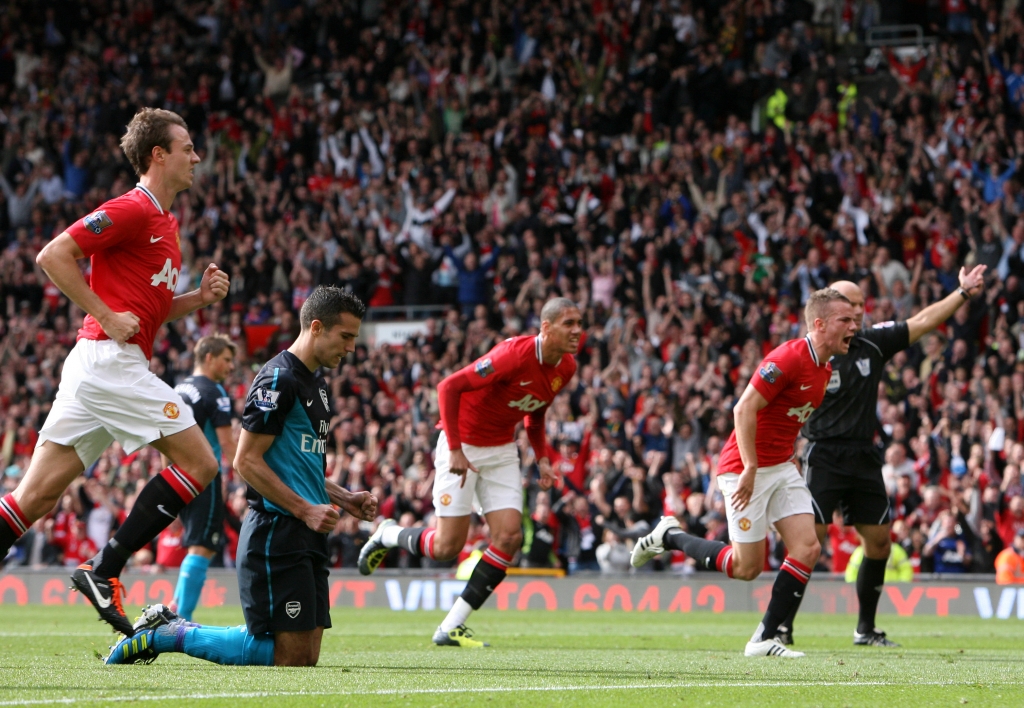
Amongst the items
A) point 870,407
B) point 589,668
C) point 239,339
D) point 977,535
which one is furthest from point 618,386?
point 589,668

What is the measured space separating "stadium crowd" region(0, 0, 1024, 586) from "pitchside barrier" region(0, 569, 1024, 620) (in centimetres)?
87

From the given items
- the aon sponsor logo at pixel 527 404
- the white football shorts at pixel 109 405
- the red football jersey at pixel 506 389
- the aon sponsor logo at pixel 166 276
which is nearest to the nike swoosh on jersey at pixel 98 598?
the white football shorts at pixel 109 405

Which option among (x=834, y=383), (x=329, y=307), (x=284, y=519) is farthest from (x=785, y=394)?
(x=284, y=519)

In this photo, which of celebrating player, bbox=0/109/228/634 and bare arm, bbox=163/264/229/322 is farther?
bare arm, bbox=163/264/229/322

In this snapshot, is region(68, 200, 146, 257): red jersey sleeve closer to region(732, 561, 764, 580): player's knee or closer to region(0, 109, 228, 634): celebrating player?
region(0, 109, 228, 634): celebrating player

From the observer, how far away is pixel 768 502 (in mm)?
8984

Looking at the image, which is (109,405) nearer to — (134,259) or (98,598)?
(134,259)

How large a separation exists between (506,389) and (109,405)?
372 centimetres

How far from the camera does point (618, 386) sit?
1970 cm

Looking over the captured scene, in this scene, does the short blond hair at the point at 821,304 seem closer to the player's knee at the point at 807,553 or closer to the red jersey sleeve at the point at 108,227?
the player's knee at the point at 807,553

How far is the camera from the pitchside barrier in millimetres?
14891

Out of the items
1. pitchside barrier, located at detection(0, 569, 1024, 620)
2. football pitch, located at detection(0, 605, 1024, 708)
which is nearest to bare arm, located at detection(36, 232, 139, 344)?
football pitch, located at detection(0, 605, 1024, 708)

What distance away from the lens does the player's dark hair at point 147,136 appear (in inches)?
281

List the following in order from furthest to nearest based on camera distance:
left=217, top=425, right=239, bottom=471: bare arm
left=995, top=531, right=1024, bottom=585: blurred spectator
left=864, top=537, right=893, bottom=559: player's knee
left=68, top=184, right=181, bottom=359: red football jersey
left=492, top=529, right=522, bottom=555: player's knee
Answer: left=995, top=531, right=1024, bottom=585: blurred spectator
left=217, top=425, right=239, bottom=471: bare arm
left=864, top=537, right=893, bottom=559: player's knee
left=492, top=529, right=522, bottom=555: player's knee
left=68, top=184, right=181, bottom=359: red football jersey
